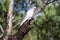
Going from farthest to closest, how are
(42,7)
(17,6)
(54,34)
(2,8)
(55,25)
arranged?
(54,34) < (55,25) < (17,6) < (2,8) < (42,7)

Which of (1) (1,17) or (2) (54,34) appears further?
(2) (54,34)

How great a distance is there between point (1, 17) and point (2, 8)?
501 millimetres

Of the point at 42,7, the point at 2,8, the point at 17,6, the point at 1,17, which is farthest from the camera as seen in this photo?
the point at 17,6

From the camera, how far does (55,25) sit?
6.84 metres

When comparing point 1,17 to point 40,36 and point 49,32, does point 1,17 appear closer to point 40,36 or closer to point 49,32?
point 40,36

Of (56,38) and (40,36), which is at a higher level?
(40,36)

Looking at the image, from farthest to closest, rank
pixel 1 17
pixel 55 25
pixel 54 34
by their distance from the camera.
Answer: pixel 54 34 → pixel 55 25 → pixel 1 17

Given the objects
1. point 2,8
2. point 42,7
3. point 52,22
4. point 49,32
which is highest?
point 42,7

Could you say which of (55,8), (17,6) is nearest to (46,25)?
(55,8)

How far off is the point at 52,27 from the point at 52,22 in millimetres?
336

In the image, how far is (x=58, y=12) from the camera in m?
6.68

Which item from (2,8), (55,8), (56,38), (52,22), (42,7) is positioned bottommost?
(56,38)

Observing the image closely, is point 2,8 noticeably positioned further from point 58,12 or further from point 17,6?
point 58,12

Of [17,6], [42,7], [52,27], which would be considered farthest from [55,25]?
[42,7]
